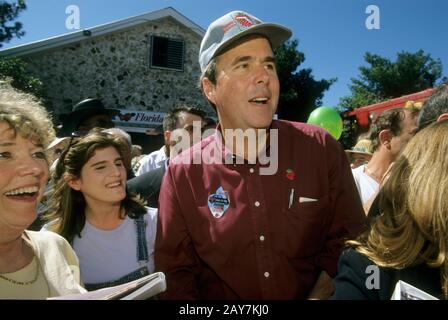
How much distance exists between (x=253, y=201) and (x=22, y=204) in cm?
95

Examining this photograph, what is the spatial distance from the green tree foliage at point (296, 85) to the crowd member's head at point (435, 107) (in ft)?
61.9

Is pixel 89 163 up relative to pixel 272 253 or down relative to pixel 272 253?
up

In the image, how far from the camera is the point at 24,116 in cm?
167

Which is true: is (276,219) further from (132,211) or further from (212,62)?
(132,211)

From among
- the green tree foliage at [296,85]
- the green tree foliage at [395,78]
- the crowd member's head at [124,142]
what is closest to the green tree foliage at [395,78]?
the green tree foliage at [395,78]

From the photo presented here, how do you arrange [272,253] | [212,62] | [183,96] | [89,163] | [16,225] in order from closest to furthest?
[16,225] → [272,253] → [212,62] → [89,163] → [183,96]

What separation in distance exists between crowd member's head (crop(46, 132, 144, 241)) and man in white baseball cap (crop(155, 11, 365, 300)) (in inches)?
27.2

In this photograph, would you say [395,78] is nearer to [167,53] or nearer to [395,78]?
[395,78]

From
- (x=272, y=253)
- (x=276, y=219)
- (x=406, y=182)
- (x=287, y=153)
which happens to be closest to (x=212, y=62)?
(x=287, y=153)

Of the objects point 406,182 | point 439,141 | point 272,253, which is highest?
point 439,141

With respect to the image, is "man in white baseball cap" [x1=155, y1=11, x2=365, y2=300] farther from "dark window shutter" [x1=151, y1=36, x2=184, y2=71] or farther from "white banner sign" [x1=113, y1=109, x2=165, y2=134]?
"dark window shutter" [x1=151, y1=36, x2=184, y2=71]

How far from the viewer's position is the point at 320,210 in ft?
6.24

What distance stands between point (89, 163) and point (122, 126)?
34.7ft

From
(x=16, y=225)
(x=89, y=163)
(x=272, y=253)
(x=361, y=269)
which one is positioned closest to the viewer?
(x=361, y=269)
